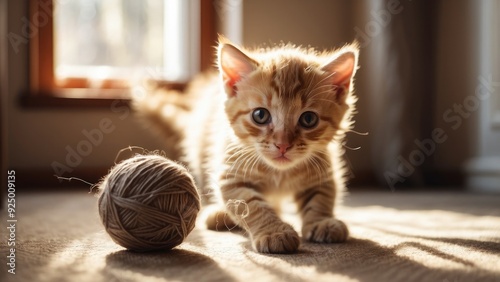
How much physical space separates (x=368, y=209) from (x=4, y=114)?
4.37 feet

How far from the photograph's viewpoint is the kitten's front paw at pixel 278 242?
1.18 metres

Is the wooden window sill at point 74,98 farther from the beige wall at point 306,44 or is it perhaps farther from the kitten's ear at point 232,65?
the kitten's ear at point 232,65

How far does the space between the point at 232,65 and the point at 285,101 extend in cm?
20

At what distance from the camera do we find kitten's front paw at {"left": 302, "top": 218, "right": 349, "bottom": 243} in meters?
1.32

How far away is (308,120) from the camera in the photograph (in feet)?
4.35

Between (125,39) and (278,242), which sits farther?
(125,39)

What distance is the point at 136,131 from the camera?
9.16 feet

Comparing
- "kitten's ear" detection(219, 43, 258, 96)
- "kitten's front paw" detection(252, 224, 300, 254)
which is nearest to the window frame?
"kitten's ear" detection(219, 43, 258, 96)

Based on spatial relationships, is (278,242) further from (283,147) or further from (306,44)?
(306,44)

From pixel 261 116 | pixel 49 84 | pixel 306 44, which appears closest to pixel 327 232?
pixel 261 116

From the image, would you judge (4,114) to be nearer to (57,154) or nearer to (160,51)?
(57,154)

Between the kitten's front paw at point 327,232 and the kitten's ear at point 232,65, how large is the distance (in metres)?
0.41

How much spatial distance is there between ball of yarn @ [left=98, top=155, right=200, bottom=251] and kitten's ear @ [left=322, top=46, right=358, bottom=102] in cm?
48

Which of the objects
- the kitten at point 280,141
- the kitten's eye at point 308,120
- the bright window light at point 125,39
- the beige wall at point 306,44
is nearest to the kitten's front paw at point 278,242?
the kitten at point 280,141
